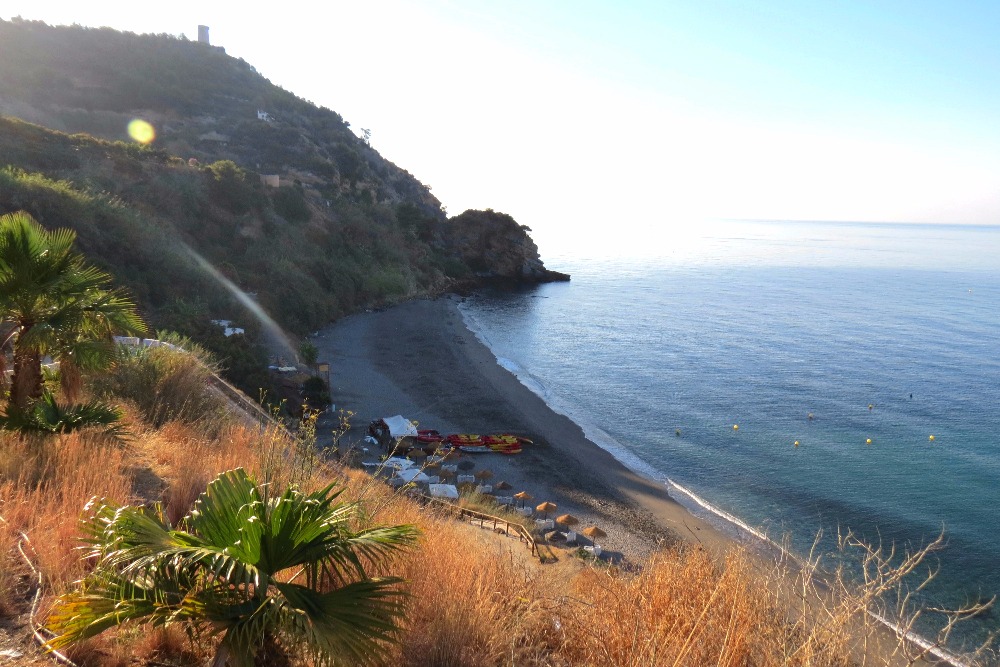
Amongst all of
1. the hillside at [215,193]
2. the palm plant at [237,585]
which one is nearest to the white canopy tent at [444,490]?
the hillside at [215,193]

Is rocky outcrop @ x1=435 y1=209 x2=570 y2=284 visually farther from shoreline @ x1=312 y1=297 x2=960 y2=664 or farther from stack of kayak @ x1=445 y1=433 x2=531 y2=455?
stack of kayak @ x1=445 y1=433 x2=531 y2=455

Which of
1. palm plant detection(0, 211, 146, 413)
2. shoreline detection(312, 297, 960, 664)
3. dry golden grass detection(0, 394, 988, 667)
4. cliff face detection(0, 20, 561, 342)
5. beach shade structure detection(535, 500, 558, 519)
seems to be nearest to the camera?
dry golden grass detection(0, 394, 988, 667)

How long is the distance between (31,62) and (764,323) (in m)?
65.7

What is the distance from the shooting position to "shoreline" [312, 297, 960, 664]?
1566 cm

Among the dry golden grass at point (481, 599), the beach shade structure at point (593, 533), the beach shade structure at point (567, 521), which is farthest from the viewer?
the beach shade structure at point (567, 521)

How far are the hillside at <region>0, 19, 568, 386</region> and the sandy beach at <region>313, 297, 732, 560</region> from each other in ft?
12.5

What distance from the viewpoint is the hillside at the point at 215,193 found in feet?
81.1

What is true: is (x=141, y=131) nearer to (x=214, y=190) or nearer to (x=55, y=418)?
(x=214, y=190)

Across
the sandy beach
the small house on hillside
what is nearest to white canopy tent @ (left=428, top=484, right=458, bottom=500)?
the sandy beach

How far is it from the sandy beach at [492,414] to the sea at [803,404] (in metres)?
1.18

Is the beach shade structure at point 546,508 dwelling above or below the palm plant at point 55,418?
below

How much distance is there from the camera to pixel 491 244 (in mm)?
67625

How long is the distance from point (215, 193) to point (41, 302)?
118ft

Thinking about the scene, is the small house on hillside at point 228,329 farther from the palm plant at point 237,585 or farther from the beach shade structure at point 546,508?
the palm plant at point 237,585
